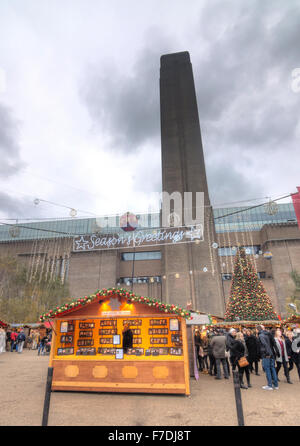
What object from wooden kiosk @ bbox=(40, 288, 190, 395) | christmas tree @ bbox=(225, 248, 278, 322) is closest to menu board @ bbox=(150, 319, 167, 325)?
wooden kiosk @ bbox=(40, 288, 190, 395)

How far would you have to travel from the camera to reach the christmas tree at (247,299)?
67.1 ft

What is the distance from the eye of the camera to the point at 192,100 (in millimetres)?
47906

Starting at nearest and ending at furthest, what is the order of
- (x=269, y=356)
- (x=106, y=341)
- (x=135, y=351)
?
1. (x=269, y=356)
2. (x=135, y=351)
3. (x=106, y=341)

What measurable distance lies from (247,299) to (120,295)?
1576cm

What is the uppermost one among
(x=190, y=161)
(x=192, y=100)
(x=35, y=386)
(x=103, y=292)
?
(x=192, y=100)

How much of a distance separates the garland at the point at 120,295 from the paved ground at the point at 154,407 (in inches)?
91.3

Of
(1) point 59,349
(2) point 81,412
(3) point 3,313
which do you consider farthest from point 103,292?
(3) point 3,313

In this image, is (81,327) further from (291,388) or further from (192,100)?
(192,100)

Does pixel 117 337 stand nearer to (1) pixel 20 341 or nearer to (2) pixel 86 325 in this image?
(2) pixel 86 325

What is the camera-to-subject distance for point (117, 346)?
902cm

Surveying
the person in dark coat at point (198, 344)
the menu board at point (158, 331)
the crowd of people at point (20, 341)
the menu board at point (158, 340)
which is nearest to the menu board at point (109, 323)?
the menu board at point (158, 331)

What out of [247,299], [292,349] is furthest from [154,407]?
[247,299]

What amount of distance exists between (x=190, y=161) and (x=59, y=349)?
3716 centimetres
